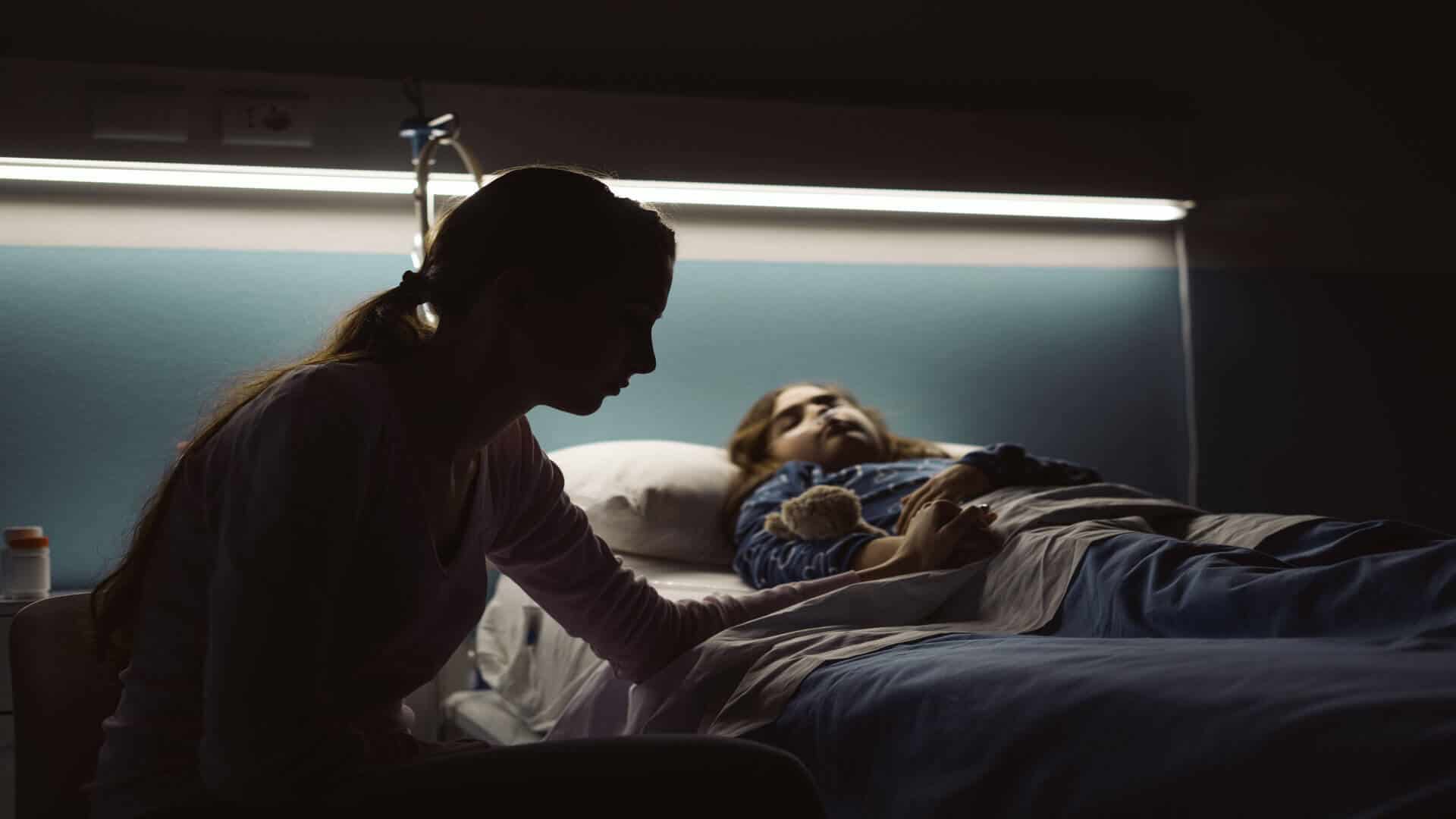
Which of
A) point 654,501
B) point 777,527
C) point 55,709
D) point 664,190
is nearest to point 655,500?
point 654,501

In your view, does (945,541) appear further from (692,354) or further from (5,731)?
(5,731)

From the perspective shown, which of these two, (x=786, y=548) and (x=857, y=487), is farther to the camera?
(x=857, y=487)

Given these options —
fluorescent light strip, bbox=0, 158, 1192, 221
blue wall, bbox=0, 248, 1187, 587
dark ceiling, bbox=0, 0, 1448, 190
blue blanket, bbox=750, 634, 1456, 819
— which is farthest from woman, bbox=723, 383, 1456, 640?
dark ceiling, bbox=0, 0, 1448, 190

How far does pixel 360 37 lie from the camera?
2627 mm

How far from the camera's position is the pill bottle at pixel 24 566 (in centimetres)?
213

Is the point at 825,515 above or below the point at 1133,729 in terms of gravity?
above

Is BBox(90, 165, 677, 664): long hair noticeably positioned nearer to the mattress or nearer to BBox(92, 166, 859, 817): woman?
BBox(92, 166, 859, 817): woman

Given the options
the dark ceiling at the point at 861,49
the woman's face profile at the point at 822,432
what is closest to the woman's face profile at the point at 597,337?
the woman's face profile at the point at 822,432

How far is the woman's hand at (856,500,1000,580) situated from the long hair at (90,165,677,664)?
28.3 inches

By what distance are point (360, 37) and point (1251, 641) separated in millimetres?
2238

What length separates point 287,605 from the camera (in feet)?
2.59

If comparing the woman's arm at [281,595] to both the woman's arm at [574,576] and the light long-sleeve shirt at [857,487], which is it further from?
the light long-sleeve shirt at [857,487]

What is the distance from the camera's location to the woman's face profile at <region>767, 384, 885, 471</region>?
2512 millimetres

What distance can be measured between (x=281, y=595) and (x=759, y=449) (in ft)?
6.30
